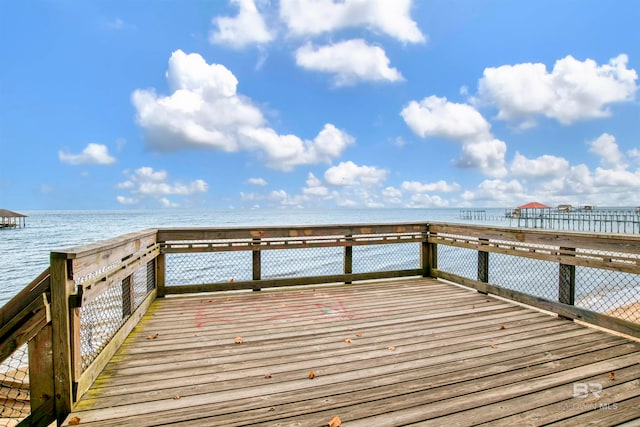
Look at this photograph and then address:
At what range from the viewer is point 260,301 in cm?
503

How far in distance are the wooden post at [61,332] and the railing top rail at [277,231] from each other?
2.91 meters

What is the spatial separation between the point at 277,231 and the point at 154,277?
6.44ft

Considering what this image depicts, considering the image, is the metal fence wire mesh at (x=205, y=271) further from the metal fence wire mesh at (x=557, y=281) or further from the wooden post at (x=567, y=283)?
the wooden post at (x=567, y=283)

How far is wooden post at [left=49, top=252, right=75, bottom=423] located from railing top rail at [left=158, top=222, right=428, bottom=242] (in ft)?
9.56

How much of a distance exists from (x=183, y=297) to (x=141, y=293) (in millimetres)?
755

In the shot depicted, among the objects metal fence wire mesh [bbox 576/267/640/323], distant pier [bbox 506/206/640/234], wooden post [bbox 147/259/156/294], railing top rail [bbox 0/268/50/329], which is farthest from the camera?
distant pier [bbox 506/206/640/234]

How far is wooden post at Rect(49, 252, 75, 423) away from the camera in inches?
87.2

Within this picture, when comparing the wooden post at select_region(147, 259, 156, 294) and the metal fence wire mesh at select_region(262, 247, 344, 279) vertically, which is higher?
the wooden post at select_region(147, 259, 156, 294)

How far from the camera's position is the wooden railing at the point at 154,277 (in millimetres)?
2229

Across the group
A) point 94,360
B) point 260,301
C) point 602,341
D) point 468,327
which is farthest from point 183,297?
point 602,341

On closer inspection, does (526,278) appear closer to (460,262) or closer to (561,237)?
(460,262)
